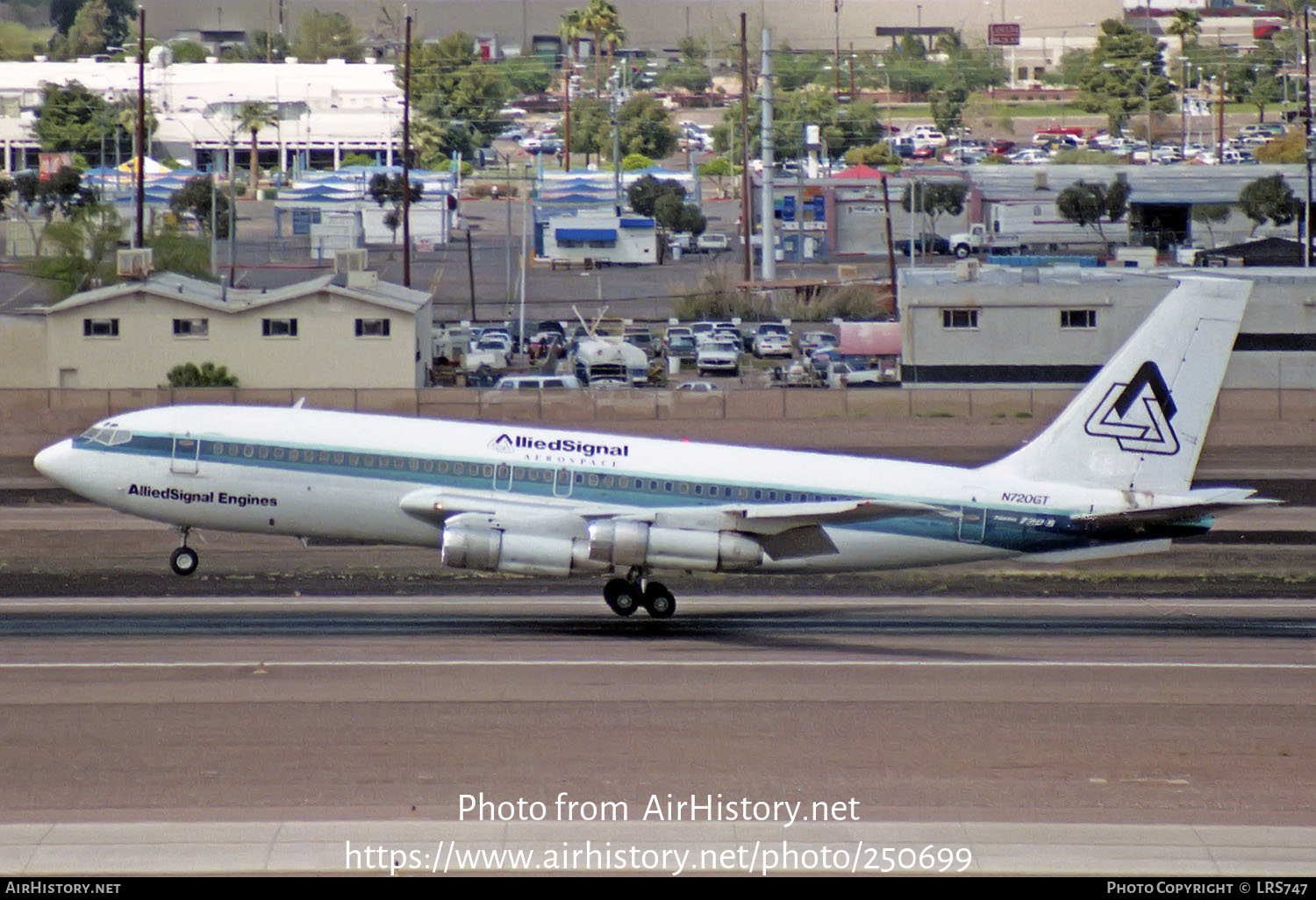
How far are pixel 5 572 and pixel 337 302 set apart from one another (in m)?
33.4

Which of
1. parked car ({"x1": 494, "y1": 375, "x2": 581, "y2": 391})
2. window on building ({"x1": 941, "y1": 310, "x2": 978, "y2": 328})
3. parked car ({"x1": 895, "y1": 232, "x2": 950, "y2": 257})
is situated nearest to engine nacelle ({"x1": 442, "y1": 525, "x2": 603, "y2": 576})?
parked car ({"x1": 494, "y1": 375, "x2": 581, "y2": 391})

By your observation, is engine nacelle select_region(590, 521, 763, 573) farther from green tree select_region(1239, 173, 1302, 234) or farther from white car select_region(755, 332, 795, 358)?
green tree select_region(1239, 173, 1302, 234)

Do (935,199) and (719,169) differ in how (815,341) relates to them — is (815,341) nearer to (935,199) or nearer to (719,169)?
(935,199)

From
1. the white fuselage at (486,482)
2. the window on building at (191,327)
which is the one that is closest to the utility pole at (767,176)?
the window on building at (191,327)

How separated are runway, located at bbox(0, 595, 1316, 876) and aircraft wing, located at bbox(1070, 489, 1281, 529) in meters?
2.37

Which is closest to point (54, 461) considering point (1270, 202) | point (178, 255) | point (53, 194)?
point (178, 255)

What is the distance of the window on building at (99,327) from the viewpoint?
72375 mm

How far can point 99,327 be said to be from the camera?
238ft

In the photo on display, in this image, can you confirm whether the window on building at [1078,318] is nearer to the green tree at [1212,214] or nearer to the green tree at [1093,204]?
the green tree at [1093,204]

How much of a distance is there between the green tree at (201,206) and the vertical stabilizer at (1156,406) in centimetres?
11410

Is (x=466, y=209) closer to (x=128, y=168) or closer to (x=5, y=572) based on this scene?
(x=128, y=168)

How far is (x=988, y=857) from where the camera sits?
18328mm

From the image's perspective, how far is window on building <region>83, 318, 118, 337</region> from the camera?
72.4 m
